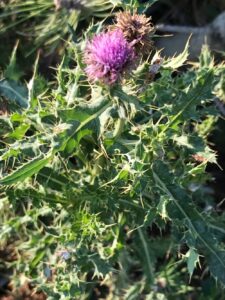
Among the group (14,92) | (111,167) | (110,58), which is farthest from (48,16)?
(110,58)

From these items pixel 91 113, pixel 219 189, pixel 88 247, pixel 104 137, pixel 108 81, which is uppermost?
pixel 108 81

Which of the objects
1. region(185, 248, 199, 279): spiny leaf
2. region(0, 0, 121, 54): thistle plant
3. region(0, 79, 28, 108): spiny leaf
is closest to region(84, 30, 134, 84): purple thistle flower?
region(185, 248, 199, 279): spiny leaf

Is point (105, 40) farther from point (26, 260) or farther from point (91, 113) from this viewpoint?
point (26, 260)

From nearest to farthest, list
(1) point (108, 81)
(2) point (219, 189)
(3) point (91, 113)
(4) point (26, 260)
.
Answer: (1) point (108, 81), (3) point (91, 113), (4) point (26, 260), (2) point (219, 189)

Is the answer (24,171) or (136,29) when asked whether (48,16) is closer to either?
(136,29)

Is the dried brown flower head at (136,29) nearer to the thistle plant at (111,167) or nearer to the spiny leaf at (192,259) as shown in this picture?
the thistle plant at (111,167)

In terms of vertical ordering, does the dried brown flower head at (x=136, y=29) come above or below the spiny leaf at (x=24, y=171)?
above

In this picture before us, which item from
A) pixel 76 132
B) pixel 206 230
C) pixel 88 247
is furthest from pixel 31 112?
pixel 206 230

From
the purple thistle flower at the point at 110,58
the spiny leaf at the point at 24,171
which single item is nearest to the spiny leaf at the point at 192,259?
the spiny leaf at the point at 24,171

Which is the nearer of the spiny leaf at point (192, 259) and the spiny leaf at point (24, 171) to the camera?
the spiny leaf at point (24, 171)
